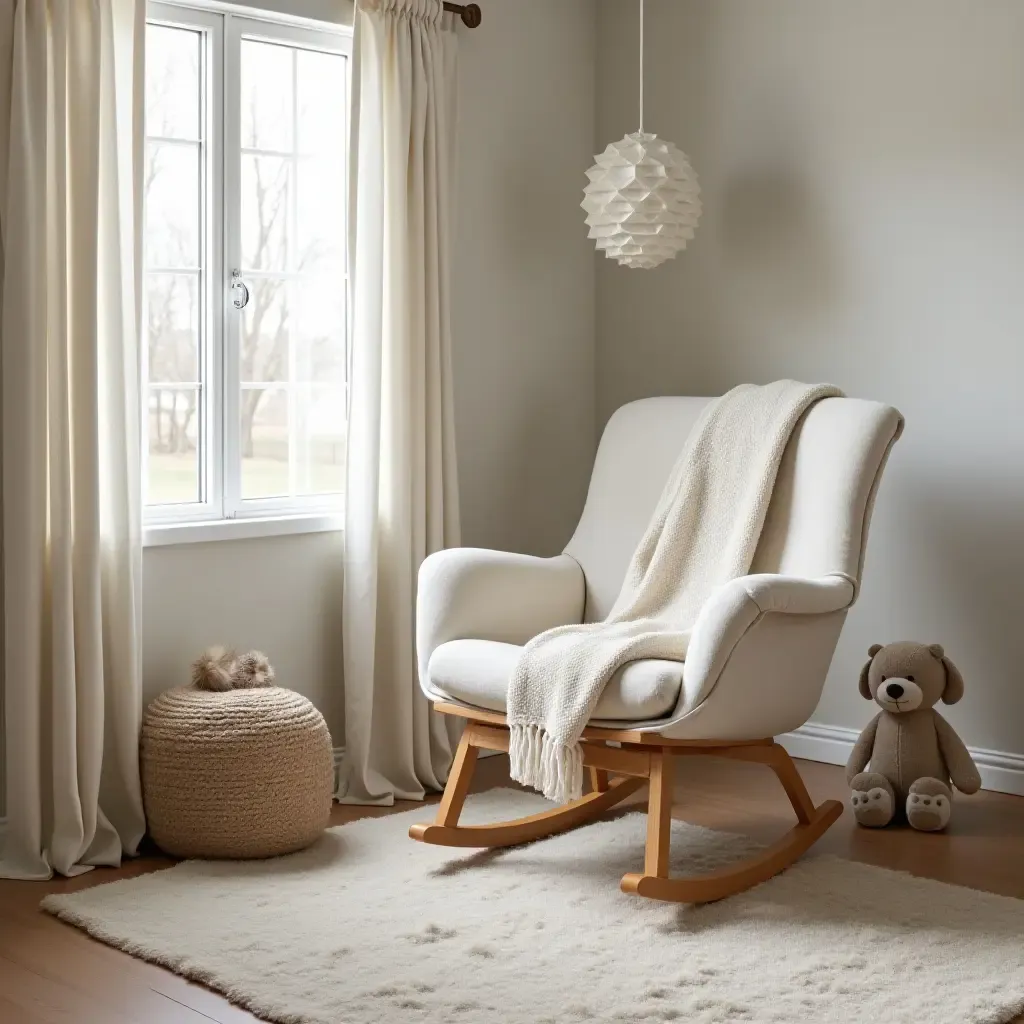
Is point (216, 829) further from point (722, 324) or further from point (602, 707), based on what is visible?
point (722, 324)

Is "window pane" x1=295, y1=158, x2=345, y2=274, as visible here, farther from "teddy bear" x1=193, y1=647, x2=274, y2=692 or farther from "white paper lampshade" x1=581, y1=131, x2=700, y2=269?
"teddy bear" x1=193, y1=647, x2=274, y2=692

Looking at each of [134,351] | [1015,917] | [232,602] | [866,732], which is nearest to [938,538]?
[866,732]

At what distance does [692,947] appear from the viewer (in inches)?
94.5

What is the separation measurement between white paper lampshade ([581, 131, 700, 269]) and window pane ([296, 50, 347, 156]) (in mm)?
676

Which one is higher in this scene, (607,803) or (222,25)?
(222,25)

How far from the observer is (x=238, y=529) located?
10.9 feet

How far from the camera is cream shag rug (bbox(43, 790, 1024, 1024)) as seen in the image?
2160 millimetres

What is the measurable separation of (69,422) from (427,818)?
1.23 m

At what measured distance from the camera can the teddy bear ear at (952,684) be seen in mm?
3230

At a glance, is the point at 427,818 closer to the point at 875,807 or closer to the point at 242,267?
the point at 875,807

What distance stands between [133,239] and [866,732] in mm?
2066

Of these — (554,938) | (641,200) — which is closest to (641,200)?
(641,200)

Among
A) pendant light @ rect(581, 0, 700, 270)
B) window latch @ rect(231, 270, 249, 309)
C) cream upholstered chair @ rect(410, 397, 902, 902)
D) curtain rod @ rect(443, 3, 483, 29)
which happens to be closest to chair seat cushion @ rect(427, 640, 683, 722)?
cream upholstered chair @ rect(410, 397, 902, 902)

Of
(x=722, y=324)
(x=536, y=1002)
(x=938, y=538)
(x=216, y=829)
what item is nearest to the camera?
(x=536, y=1002)
